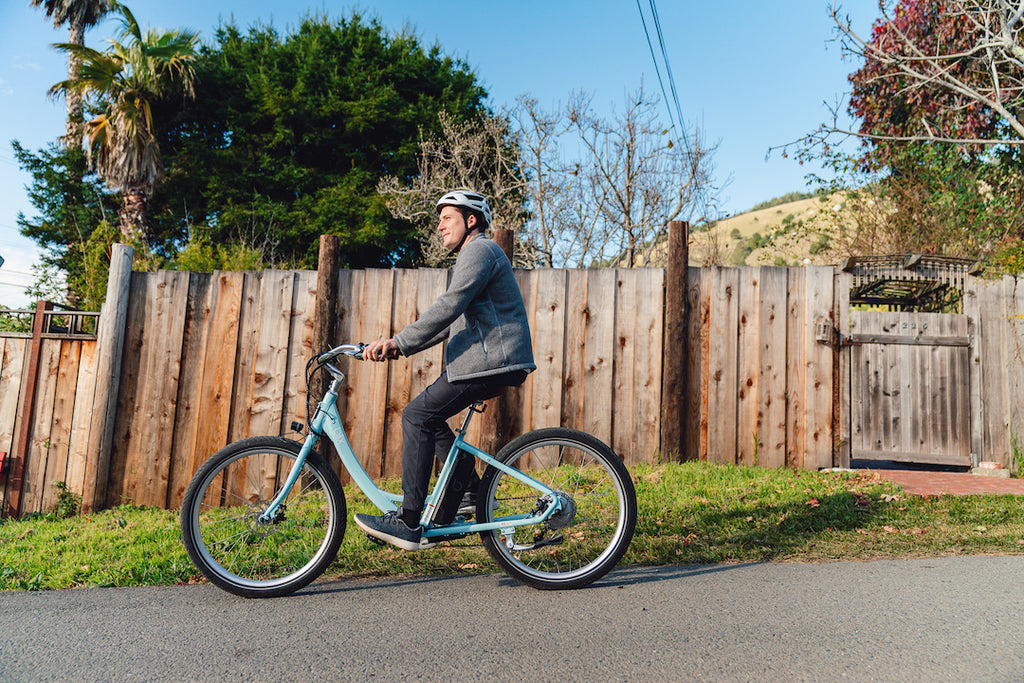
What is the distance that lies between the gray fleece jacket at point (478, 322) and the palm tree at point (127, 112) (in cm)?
1518

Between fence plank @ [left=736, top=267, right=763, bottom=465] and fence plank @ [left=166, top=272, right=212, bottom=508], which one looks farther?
fence plank @ [left=736, top=267, right=763, bottom=465]

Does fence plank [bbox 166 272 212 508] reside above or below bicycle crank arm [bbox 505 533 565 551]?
above

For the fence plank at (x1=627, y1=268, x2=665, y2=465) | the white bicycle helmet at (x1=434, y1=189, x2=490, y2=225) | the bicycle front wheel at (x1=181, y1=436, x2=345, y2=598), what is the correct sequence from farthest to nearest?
the fence plank at (x1=627, y1=268, x2=665, y2=465), the white bicycle helmet at (x1=434, y1=189, x2=490, y2=225), the bicycle front wheel at (x1=181, y1=436, x2=345, y2=598)

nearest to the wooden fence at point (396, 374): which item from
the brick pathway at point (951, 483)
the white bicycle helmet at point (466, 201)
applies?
the brick pathway at point (951, 483)

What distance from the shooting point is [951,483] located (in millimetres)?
5961

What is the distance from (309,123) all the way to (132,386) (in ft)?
56.3

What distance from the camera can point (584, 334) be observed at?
623cm

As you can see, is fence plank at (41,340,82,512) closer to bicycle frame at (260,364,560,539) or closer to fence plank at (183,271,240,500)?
fence plank at (183,271,240,500)

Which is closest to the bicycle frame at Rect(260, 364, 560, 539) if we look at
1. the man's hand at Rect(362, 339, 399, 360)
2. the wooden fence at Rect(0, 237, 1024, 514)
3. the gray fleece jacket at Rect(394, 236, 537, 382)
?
the man's hand at Rect(362, 339, 399, 360)

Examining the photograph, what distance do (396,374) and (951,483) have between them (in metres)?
5.33

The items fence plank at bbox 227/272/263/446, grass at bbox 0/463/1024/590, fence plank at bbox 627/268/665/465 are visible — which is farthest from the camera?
fence plank at bbox 627/268/665/465

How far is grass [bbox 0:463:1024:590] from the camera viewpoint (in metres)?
3.71

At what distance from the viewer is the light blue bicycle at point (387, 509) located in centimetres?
321

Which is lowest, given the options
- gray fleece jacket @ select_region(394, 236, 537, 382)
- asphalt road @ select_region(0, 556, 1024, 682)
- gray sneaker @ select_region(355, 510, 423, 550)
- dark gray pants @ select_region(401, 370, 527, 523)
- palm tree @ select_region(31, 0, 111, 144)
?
asphalt road @ select_region(0, 556, 1024, 682)
